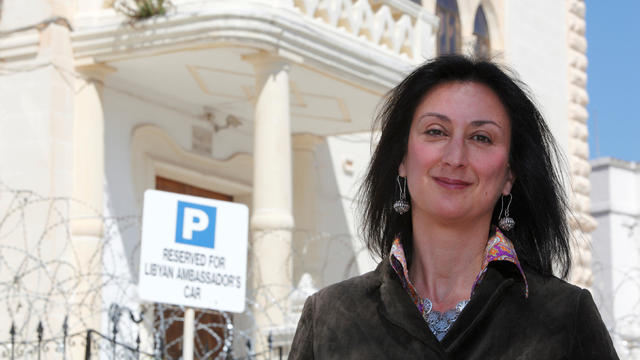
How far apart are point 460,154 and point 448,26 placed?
46.6 ft

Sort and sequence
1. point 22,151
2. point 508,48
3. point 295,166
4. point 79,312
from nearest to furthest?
point 79,312, point 22,151, point 295,166, point 508,48

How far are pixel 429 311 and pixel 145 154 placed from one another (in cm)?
1062

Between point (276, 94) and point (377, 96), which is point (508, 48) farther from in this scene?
point (276, 94)

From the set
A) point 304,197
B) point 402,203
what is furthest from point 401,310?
point 304,197

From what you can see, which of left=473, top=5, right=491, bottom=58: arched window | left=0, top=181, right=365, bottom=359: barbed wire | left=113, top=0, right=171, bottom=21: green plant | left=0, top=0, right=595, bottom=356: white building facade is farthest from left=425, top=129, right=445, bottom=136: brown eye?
left=473, top=5, right=491, bottom=58: arched window

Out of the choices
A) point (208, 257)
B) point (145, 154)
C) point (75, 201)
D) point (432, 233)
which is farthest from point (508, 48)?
point (432, 233)

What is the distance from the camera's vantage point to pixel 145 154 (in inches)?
515

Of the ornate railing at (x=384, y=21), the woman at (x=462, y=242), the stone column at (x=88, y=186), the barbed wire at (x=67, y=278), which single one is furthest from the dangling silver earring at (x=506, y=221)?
the ornate railing at (x=384, y=21)

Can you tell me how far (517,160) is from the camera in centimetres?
279

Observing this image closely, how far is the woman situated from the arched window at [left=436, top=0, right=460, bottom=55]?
1372 cm

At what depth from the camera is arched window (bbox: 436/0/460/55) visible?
16.5 meters

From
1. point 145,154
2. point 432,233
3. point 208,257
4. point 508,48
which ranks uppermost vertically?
point 508,48

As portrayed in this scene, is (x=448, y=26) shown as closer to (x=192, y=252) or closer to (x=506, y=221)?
(x=192, y=252)

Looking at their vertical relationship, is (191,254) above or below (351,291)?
above
